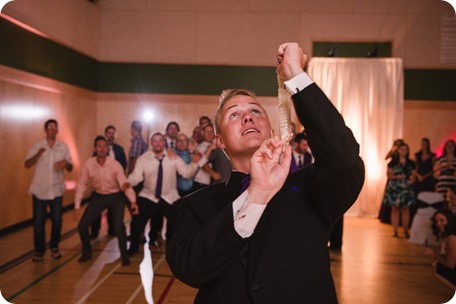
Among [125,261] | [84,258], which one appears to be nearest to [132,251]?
[125,261]

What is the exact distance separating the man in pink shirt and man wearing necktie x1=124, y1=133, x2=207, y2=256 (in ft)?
0.98

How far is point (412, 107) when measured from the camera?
10.8m

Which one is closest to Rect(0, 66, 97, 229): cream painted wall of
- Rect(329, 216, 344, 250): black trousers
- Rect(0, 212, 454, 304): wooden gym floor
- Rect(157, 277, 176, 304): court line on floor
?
Rect(0, 212, 454, 304): wooden gym floor

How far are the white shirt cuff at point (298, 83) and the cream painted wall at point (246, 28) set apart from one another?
9835 millimetres

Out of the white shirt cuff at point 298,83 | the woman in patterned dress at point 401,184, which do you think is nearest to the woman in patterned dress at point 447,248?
the woman in patterned dress at point 401,184

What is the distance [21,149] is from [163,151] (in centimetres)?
284

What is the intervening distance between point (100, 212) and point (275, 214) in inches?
186

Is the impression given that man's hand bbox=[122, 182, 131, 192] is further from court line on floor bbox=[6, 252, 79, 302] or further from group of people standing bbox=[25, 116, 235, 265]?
court line on floor bbox=[6, 252, 79, 302]

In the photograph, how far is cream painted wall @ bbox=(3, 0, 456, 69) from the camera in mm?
10625

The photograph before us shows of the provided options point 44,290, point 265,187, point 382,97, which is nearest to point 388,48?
point 382,97

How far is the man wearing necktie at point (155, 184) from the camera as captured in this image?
612cm

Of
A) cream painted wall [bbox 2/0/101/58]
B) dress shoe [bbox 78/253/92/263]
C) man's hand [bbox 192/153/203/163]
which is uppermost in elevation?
cream painted wall [bbox 2/0/101/58]

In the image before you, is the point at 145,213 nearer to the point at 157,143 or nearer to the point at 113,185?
the point at 113,185

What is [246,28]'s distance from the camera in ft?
35.9
